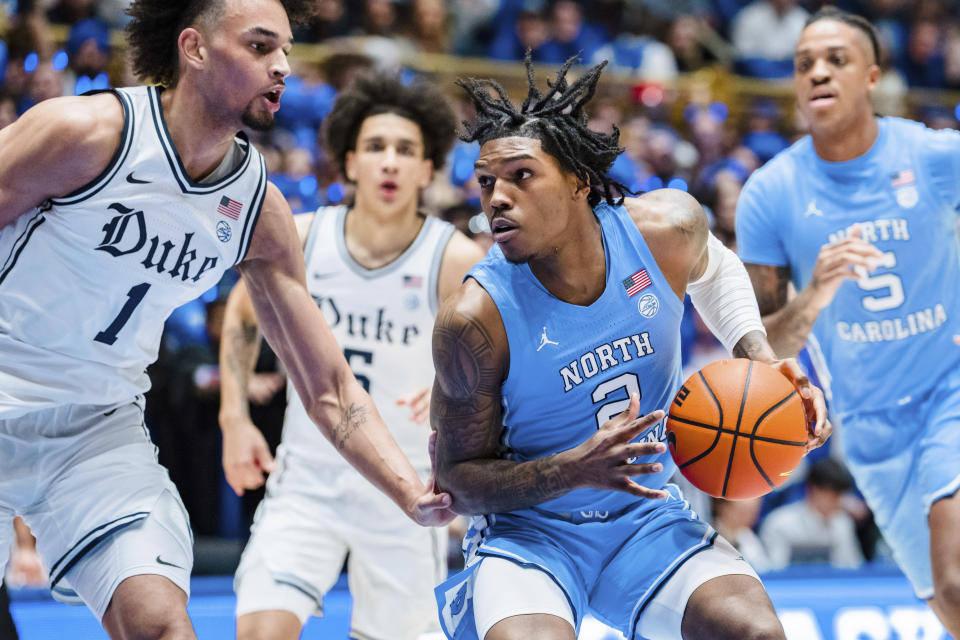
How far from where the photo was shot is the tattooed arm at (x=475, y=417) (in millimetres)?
3277

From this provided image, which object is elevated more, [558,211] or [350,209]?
[350,209]

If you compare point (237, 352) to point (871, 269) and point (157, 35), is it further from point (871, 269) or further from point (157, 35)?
point (871, 269)

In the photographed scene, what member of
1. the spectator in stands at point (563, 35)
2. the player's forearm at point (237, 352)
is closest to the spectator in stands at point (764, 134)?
the spectator in stands at point (563, 35)

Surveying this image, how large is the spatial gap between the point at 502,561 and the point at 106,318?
1.41 m

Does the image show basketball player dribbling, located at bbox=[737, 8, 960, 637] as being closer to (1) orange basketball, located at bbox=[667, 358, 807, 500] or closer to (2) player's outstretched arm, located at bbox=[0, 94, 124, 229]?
(1) orange basketball, located at bbox=[667, 358, 807, 500]

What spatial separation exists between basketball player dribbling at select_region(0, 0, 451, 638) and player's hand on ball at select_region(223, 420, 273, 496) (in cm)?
83

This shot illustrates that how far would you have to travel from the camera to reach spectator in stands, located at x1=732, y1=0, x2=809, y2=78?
500 inches

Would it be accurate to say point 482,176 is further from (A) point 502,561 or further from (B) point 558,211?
(A) point 502,561

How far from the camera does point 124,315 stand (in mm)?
3480

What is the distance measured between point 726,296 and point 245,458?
2.00m

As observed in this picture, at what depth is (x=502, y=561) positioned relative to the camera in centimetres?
335

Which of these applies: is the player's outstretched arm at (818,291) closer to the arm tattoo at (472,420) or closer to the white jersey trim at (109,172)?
the arm tattoo at (472,420)

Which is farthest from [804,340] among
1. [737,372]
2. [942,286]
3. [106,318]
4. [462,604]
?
[106,318]

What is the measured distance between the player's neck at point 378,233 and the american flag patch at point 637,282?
1786 millimetres
